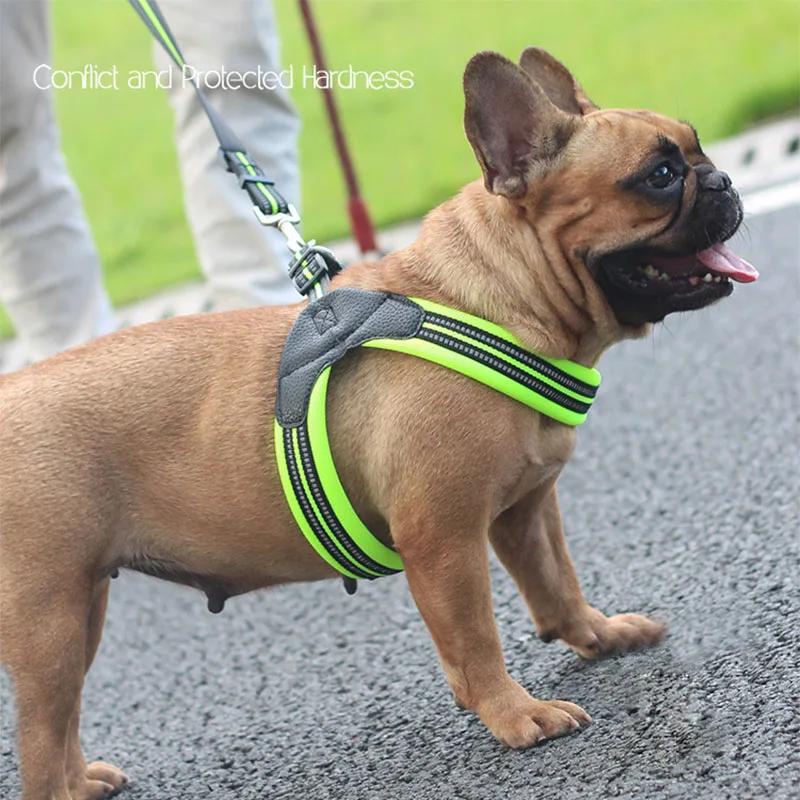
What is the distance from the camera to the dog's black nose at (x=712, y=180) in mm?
2496

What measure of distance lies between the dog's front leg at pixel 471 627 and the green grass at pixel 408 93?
483cm

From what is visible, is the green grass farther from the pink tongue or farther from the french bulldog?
the pink tongue

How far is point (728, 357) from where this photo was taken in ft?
15.1

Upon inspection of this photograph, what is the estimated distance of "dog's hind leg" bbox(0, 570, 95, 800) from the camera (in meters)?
2.53

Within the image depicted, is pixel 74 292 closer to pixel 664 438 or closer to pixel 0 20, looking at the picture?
pixel 0 20

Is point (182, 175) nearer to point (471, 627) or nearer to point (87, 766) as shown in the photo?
point (87, 766)

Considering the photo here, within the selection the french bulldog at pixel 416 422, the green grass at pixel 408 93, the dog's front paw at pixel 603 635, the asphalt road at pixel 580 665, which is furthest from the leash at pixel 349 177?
the dog's front paw at pixel 603 635

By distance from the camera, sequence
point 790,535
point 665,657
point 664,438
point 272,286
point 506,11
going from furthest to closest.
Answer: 1. point 506,11
2. point 272,286
3. point 664,438
4. point 790,535
5. point 665,657

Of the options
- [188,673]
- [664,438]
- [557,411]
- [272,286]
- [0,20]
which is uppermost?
[0,20]

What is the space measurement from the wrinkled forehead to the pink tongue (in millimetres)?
177

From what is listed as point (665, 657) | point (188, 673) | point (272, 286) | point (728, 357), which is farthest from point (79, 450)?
point (728, 357)

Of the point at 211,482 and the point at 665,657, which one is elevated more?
the point at 211,482

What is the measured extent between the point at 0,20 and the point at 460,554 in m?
2.58

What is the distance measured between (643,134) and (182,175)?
7.70ft
